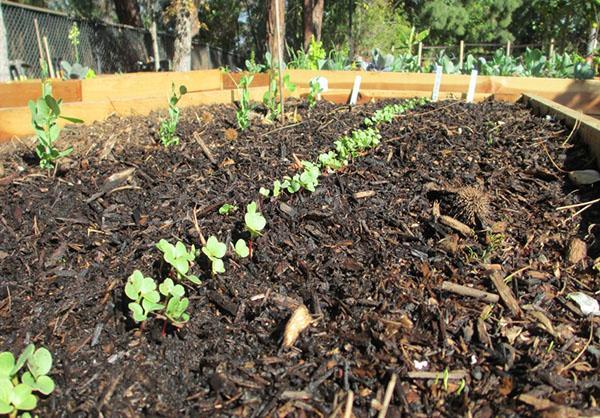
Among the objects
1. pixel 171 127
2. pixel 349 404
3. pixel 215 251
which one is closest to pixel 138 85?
pixel 171 127

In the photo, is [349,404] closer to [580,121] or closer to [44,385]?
[44,385]

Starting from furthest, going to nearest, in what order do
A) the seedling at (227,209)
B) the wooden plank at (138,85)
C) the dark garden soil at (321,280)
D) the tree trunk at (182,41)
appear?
1. the tree trunk at (182,41)
2. the wooden plank at (138,85)
3. the seedling at (227,209)
4. the dark garden soil at (321,280)

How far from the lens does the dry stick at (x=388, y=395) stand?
3.65 feet

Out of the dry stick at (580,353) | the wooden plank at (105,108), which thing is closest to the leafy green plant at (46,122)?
the wooden plank at (105,108)

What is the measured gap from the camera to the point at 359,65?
5.77 metres

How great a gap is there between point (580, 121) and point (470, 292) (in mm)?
1677

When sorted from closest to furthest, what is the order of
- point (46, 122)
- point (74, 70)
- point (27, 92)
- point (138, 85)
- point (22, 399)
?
point (22, 399), point (46, 122), point (27, 92), point (138, 85), point (74, 70)

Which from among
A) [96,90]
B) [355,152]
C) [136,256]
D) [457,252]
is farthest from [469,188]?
[96,90]

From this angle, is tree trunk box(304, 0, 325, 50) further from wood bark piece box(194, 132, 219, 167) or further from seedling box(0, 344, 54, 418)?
seedling box(0, 344, 54, 418)

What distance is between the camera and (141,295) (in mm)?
1298

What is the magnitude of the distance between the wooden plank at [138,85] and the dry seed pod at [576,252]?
3221mm

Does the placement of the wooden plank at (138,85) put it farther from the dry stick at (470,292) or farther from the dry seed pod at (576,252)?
the dry seed pod at (576,252)

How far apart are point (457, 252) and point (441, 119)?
5.22 feet

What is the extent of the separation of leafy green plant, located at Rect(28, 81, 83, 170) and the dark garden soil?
0.30 feet
